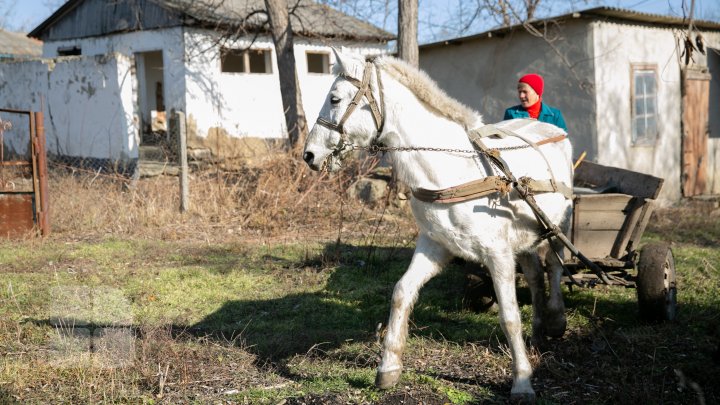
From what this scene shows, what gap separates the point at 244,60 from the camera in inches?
738

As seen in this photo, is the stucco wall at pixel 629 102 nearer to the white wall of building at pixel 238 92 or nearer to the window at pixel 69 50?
the white wall of building at pixel 238 92

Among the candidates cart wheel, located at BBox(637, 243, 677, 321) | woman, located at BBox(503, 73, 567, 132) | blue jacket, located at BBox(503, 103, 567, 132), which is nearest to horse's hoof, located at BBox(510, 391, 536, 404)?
cart wheel, located at BBox(637, 243, 677, 321)

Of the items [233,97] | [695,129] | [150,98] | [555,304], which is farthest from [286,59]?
[150,98]

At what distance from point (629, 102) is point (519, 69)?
2120mm

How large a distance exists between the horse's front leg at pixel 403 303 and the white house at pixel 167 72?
1017cm

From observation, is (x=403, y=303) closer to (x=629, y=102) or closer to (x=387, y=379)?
(x=387, y=379)

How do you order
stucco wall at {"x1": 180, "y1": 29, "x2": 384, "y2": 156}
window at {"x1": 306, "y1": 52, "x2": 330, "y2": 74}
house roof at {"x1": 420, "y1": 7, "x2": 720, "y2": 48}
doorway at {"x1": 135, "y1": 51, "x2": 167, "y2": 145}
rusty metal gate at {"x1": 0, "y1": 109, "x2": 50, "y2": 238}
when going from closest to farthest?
rusty metal gate at {"x1": 0, "y1": 109, "x2": 50, "y2": 238} < house roof at {"x1": 420, "y1": 7, "x2": 720, "y2": 48} < stucco wall at {"x1": 180, "y1": 29, "x2": 384, "y2": 156} < doorway at {"x1": 135, "y1": 51, "x2": 167, "y2": 145} < window at {"x1": 306, "y1": 52, "x2": 330, "y2": 74}

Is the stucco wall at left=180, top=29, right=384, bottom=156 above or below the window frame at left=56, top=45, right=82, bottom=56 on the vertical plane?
below

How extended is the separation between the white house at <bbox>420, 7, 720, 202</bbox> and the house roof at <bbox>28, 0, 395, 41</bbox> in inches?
172

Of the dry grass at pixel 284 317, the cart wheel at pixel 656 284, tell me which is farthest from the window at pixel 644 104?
the cart wheel at pixel 656 284

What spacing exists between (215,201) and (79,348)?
6037 mm

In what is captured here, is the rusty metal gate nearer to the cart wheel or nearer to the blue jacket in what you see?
the blue jacket

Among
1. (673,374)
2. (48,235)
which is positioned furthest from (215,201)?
(673,374)

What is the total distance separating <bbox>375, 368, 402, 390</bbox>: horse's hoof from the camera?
14.9 feet
